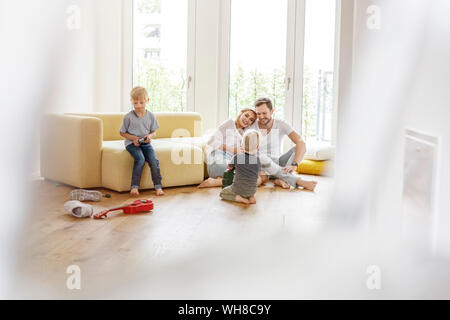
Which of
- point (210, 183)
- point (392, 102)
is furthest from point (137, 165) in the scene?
point (392, 102)

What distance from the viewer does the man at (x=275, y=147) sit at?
14.8ft

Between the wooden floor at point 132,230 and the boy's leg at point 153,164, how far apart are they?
11cm

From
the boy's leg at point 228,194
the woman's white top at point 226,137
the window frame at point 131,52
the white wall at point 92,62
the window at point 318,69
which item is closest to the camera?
the boy's leg at point 228,194

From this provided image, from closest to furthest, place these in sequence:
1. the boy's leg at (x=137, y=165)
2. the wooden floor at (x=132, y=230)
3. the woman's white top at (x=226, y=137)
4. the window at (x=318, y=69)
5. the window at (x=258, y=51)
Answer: the wooden floor at (x=132, y=230) → the boy's leg at (x=137, y=165) → the woman's white top at (x=226, y=137) → the window at (x=318, y=69) → the window at (x=258, y=51)

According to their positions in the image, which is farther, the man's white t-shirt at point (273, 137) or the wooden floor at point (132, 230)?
the man's white t-shirt at point (273, 137)

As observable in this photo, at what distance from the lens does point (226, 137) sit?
15.5 feet

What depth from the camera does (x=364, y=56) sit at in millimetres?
2896

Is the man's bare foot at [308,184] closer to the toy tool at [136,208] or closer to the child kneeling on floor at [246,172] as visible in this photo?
the child kneeling on floor at [246,172]

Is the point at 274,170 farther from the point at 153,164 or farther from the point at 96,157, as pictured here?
the point at 96,157

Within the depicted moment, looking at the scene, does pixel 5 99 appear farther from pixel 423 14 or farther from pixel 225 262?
pixel 423 14

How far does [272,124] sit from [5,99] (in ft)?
7.19

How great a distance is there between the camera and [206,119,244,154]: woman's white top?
15.3 ft

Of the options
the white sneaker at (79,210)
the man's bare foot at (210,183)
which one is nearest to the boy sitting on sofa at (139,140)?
the man's bare foot at (210,183)

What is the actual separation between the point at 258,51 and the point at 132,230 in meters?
3.69
